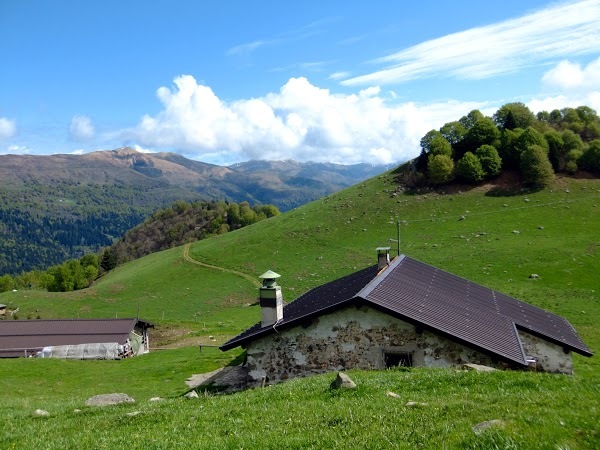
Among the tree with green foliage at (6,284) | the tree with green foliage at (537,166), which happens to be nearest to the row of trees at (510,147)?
the tree with green foliage at (537,166)

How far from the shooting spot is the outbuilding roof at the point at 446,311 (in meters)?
18.8

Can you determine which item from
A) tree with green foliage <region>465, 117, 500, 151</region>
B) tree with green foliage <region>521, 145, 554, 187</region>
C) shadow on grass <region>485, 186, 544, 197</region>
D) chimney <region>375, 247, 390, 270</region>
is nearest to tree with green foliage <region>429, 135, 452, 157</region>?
tree with green foliage <region>465, 117, 500, 151</region>

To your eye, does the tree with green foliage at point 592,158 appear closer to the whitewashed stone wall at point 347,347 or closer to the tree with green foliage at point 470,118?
the tree with green foliage at point 470,118

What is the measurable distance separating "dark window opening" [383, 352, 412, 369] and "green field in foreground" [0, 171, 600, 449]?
239 cm

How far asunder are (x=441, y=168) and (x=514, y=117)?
61.5 ft

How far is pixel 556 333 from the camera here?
24.3 meters

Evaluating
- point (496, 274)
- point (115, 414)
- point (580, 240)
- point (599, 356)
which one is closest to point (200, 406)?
point (115, 414)

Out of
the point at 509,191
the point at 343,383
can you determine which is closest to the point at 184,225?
the point at 509,191

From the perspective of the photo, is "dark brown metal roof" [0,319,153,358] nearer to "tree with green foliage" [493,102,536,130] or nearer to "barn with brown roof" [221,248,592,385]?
"barn with brown roof" [221,248,592,385]

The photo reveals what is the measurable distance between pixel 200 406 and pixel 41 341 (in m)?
37.1

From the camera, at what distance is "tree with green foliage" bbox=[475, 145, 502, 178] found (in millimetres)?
81438

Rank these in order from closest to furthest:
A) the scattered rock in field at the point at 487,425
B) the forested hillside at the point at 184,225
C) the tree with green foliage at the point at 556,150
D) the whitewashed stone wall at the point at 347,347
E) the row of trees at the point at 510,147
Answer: the scattered rock in field at the point at 487,425
the whitewashed stone wall at the point at 347,347
the row of trees at the point at 510,147
the tree with green foliage at the point at 556,150
the forested hillside at the point at 184,225

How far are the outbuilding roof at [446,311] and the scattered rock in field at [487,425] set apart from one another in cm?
1014

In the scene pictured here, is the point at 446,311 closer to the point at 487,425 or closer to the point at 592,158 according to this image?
the point at 487,425
